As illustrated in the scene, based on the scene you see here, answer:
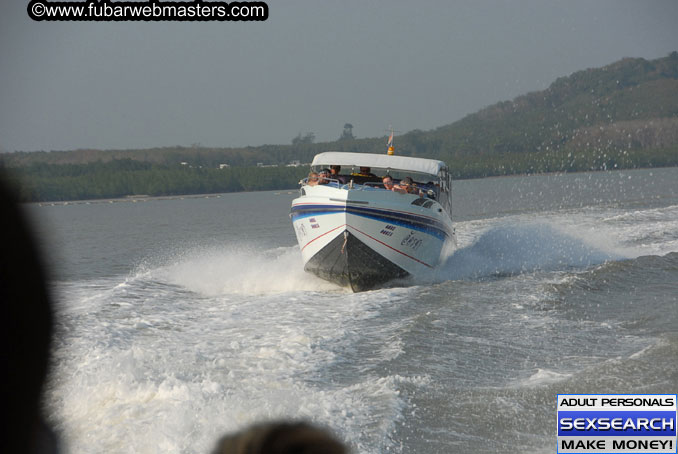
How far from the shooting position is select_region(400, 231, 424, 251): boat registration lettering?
604 inches

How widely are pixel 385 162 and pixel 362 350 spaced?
23.2 feet

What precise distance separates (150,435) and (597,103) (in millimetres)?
175266

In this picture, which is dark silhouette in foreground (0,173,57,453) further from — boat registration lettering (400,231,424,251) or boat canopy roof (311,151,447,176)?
boat canopy roof (311,151,447,176)

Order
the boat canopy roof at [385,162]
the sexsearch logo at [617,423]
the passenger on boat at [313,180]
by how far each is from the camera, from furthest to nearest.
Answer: the boat canopy roof at [385,162] < the passenger on boat at [313,180] < the sexsearch logo at [617,423]

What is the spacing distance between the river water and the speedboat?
0.56 metres

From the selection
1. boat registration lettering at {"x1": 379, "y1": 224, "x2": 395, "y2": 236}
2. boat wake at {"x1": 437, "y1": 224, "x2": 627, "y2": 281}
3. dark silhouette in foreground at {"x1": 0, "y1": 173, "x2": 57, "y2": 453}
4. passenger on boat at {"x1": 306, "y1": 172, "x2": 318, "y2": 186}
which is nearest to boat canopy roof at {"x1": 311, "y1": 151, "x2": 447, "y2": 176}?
passenger on boat at {"x1": 306, "y1": 172, "x2": 318, "y2": 186}

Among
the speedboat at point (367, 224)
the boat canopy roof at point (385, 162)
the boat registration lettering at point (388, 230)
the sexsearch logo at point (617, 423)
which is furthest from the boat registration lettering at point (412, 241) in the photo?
the sexsearch logo at point (617, 423)

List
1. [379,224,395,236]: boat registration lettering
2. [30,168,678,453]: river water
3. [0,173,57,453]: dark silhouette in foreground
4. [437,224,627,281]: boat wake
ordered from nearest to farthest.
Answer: [0,173,57,453]: dark silhouette in foreground, [30,168,678,453]: river water, [379,224,395,236]: boat registration lettering, [437,224,627,281]: boat wake

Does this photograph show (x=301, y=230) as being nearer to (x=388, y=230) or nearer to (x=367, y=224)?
(x=367, y=224)

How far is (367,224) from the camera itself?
1477 centimetres

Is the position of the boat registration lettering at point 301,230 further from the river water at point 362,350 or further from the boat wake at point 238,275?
the river water at point 362,350

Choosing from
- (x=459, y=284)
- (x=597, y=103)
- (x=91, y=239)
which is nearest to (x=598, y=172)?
(x=597, y=103)

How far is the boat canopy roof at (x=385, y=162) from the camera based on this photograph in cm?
1605

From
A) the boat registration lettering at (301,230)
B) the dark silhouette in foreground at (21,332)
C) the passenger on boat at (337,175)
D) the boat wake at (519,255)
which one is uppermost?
the passenger on boat at (337,175)
